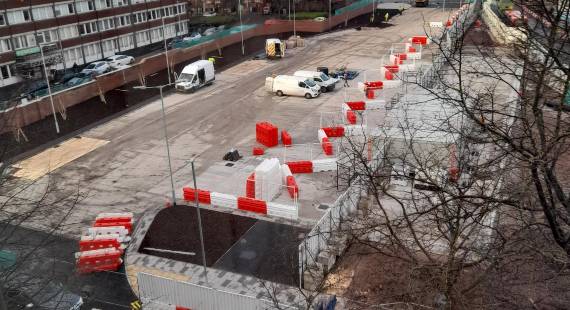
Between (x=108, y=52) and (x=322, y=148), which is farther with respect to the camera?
(x=108, y=52)

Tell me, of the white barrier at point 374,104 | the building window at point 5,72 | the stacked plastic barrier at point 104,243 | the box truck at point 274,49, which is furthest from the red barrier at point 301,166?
the building window at point 5,72

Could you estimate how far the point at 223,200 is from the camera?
26188mm

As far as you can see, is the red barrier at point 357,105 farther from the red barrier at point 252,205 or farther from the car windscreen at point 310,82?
the red barrier at point 252,205

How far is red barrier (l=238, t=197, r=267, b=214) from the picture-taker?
25391 millimetres

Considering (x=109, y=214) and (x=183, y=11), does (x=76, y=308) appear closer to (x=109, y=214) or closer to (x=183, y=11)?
(x=109, y=214)

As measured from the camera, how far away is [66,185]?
29.7 metres

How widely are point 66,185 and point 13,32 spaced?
28941 mm

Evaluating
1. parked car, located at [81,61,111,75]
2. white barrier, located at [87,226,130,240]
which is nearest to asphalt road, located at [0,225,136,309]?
white barrier, located at [87,226,130,240]

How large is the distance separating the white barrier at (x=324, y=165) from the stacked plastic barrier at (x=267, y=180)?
321 cm

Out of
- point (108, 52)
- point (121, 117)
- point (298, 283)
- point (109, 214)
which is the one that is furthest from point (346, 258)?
point (108, 52)

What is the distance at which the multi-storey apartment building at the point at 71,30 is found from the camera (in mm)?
51062

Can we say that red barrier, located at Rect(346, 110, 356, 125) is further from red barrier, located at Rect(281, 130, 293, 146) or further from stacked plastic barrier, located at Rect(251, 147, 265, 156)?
stacked plastic barrier, located at Rect(251, 147, 265, 156)

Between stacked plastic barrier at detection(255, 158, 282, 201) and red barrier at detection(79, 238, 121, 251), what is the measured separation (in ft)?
24.4

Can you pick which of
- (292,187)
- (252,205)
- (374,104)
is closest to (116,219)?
(252,205)
